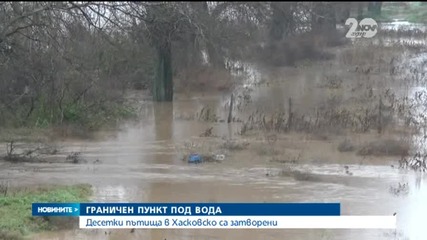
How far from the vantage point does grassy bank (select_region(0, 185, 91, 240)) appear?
7.46 m

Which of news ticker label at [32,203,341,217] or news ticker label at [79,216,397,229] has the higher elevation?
news ticker label at [32,203,341,217]

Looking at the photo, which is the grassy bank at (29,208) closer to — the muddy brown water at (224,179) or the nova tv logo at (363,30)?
the muddy brown water at (224,179)

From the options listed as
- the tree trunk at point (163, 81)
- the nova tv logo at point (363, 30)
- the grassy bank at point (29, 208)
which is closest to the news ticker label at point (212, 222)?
the grassy bank at point (29, 208)

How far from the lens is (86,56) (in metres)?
17.5

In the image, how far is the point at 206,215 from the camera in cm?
643

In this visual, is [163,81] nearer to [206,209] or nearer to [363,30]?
[363,30]

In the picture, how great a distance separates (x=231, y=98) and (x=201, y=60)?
1397 mm

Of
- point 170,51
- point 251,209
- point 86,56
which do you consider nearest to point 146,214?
point 251,209

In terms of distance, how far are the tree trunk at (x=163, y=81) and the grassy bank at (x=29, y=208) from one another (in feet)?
34.2

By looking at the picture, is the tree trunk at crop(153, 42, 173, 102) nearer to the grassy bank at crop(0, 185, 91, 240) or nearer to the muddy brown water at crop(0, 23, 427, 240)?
the muddy brown water at crop(0, 23, 427, 240)

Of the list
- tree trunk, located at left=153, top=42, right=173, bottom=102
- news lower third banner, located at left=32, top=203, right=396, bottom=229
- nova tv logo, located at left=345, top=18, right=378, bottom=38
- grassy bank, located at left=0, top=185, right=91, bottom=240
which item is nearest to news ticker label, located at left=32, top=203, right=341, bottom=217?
news lower third banner, located at left=32, top=203, right=396, bottom=229

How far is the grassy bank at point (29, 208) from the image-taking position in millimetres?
7464

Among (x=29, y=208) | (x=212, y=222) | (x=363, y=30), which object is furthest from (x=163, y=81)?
(x=212, y=222)

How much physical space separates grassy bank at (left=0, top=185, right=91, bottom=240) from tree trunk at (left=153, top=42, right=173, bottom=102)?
10.4m
